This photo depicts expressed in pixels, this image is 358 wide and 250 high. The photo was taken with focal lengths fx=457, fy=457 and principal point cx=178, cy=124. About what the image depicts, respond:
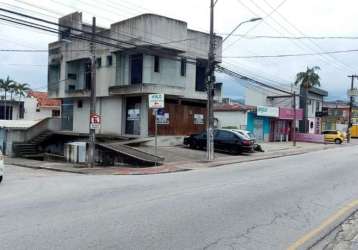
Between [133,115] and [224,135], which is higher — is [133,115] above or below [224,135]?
above

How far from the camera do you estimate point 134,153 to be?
24766mm

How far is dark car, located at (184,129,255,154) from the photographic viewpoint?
29250mm

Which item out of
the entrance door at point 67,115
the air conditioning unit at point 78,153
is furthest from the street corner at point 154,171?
the entrance door at point 67,115

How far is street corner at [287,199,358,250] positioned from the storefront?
131 feet

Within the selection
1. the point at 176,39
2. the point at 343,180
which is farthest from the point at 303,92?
the point at 343,180

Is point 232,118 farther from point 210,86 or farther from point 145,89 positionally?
point 210,86

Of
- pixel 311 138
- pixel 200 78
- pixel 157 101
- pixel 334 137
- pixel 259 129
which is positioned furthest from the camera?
pixel 334 137

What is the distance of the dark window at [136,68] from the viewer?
30947 mm

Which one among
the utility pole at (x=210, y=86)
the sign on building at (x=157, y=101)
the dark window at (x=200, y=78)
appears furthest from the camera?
the dark window at (x=200, y=78)

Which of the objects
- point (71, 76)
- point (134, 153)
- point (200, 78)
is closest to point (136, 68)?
point (200, 78)

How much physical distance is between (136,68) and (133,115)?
327 centimetres

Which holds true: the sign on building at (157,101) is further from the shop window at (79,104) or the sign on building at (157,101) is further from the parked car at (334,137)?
the parked car at (334,137)

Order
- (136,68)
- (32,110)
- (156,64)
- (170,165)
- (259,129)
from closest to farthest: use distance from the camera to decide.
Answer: (170,165)
(156,64)
(136,68)
(259,129)
(32,110)

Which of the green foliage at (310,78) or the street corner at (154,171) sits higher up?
the green foliage at (310,78)
